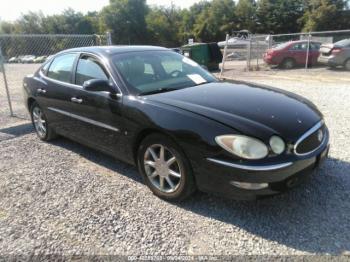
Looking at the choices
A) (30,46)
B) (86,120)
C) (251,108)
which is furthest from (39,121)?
(30,46)

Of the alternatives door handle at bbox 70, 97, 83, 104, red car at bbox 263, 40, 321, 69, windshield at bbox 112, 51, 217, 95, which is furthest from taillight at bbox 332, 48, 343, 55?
door handle at bbox 70, 97, 83, 104

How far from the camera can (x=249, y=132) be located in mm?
2863

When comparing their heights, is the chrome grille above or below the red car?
above

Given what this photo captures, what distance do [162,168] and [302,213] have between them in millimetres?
1438

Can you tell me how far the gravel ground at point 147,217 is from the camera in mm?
2807

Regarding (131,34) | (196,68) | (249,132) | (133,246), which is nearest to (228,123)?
(249,132)

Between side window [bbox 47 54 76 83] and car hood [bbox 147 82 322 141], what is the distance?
1.73 metres

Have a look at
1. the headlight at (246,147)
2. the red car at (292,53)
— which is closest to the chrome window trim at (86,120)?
the headlight at (246,147)

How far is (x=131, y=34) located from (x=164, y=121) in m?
66.6

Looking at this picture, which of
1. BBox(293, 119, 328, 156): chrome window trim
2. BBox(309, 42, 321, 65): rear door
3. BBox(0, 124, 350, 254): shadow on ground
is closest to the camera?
BBox(0, 124, 350, 254): shadow on ground

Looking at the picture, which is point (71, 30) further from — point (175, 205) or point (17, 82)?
point (175, 205)

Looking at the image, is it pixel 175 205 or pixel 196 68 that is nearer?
pixel 175 205

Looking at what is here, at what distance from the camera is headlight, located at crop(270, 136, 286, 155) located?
285cm

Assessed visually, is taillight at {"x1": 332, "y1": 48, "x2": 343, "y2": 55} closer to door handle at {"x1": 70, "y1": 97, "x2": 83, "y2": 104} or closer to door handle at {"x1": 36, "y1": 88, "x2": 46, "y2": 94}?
door handle at {"x1": 36, "y1": 88, "x2": 46, "y2": 94}
